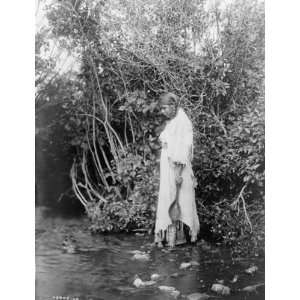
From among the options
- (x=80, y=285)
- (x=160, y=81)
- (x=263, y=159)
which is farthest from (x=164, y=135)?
(x=80, y=285)

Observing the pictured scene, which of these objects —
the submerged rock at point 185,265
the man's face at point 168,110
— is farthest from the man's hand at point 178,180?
the submerged rock at point 185,265

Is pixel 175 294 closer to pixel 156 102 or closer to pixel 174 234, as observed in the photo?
pixel 174 234

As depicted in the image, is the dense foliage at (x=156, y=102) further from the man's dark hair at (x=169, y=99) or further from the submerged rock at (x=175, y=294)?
the submerged rock at (x=175, y=294)

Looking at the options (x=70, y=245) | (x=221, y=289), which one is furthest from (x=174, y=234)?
(x=70, y=245)

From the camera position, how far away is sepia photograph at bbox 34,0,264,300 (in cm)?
321

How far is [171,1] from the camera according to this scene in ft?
11.0

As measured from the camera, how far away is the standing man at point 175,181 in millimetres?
3348

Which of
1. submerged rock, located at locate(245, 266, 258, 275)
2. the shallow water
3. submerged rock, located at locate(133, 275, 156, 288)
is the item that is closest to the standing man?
the shallow water

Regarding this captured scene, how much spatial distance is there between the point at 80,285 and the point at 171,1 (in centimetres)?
181

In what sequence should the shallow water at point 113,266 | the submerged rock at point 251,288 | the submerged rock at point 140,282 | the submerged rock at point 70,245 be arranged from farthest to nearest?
the submerged rock at point 70,245, the submerged rock at point 140,282, the shallow water at point 113,266, the submerged rock at point 251,288

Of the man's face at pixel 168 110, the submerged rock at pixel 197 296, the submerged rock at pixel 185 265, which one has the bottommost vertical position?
the submerged rock at pixel 197 296

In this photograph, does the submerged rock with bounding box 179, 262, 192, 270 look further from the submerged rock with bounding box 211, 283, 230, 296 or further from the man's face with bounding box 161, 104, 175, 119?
the man's face with bounding box 161, 104, 175, 119

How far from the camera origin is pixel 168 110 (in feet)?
11.2
